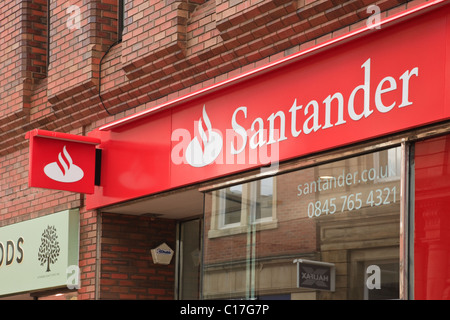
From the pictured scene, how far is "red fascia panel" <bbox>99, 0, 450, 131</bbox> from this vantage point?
23.5 feet

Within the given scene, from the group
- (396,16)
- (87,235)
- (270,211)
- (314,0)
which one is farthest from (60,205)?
(396,16)

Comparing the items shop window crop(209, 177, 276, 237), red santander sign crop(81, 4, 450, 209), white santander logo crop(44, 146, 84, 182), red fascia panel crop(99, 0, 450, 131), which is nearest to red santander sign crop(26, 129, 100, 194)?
white santander logo crop(44, 146, 84, 182)

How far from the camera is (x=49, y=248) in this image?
1165 cm

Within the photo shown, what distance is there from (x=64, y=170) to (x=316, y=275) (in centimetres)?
390

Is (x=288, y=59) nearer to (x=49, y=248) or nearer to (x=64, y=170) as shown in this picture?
(x=64, y=170)

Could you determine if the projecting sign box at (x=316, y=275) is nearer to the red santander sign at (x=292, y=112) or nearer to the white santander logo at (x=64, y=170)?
the red santander sign at (x=292, y=112)

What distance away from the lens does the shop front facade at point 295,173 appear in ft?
23.6

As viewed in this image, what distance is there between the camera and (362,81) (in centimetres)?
775

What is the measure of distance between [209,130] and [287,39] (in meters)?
1.31

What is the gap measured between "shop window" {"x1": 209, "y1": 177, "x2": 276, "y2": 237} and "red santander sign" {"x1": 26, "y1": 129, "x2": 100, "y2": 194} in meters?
2.12

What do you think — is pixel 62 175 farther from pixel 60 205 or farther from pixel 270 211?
pixel 270 211

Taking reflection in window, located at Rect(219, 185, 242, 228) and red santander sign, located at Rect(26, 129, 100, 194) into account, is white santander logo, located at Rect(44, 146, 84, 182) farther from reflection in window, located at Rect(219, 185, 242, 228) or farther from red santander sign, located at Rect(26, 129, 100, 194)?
reflection in window, located at Rect(219, 185, 242, 228)

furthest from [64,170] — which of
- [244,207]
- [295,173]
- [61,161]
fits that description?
[295,173]

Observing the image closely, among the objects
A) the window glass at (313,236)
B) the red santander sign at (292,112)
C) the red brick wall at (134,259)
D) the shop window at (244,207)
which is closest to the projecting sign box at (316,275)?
the window glass at (313,236)
